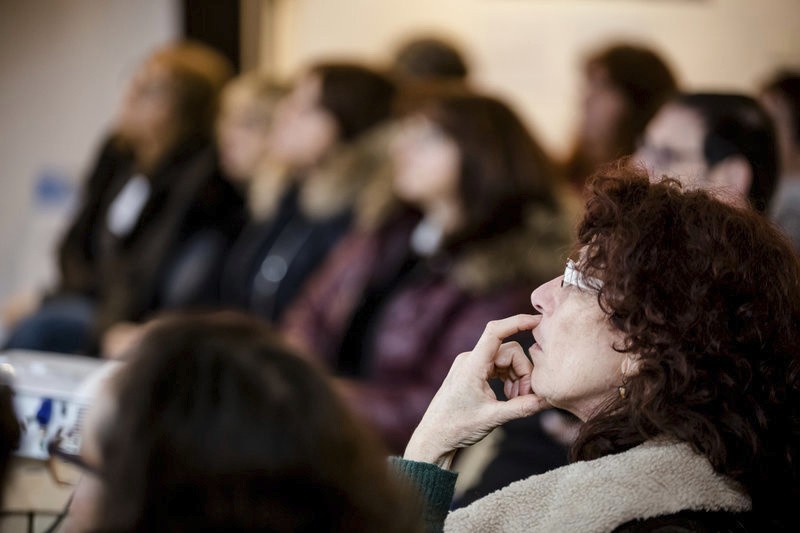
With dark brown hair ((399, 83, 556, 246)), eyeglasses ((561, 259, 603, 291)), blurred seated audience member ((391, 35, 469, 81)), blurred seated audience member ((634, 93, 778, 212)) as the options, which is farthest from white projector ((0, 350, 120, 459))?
blurred seated audience member ((391, 35, 469, 81))

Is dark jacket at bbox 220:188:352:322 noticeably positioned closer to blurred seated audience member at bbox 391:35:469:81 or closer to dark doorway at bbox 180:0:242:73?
blurred seated audience member at bbox 391:35:469:81

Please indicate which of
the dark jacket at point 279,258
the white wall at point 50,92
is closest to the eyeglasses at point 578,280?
the dark jacket at point 279,258

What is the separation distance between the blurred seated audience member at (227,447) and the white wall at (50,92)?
4.39 metres

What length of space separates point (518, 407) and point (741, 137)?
886 mm

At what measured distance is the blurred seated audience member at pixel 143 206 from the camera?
11.4 feet

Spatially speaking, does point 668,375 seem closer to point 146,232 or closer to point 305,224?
point 305,224

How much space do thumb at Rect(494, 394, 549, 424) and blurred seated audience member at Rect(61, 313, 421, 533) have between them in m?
0.42

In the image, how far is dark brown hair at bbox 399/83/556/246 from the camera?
8.41 feet

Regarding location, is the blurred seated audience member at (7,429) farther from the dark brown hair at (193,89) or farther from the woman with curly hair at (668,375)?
the dark brown hair at (193,89)

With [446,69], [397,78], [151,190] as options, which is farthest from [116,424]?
[446,69]

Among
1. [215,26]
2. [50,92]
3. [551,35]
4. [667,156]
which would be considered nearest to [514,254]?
[667,156]

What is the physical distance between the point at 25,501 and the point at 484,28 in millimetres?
3559

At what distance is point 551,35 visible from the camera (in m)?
4.48

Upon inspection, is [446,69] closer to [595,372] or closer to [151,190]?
[151,190]
